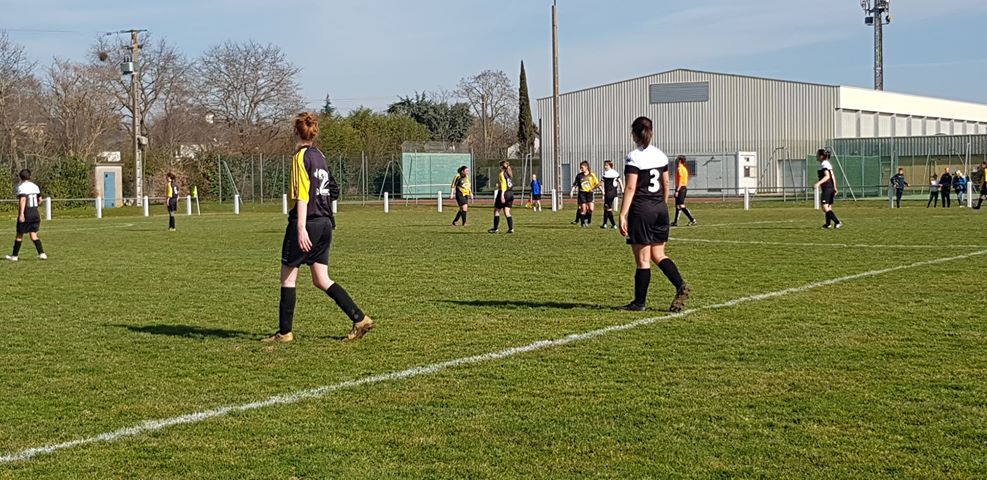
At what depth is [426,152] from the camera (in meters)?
63.2

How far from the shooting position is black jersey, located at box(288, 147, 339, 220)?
9.08 m

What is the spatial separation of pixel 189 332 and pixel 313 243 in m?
1.80

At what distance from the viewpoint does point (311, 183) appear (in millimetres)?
9117

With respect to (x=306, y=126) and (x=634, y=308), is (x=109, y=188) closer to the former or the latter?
(x=634, y=308)

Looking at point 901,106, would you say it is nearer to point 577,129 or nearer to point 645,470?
point 577,129

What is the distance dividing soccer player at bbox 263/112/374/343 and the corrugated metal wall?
2009 inches

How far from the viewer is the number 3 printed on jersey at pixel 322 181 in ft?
30.0

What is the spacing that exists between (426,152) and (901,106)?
98.3ft

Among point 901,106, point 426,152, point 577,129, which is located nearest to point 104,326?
point 426,152

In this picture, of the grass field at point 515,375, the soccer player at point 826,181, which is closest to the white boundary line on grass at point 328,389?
the grass field at point 515,375

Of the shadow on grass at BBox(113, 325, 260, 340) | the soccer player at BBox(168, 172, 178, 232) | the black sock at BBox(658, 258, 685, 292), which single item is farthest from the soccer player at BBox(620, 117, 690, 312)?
the soccer player at BBox(168, 172, 178, 232)

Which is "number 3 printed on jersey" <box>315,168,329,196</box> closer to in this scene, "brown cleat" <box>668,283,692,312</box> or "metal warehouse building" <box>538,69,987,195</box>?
"brown cleat" <box>668,283,692,312</box>

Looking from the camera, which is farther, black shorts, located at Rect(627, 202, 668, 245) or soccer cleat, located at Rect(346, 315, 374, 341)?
black shorts, located at Rect(627, 202, 668, 245)

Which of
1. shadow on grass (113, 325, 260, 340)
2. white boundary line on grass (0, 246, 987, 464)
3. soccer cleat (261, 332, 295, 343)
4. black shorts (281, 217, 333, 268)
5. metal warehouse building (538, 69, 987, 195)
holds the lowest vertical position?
white boundary line on grass (0, 246, 987, 464)
